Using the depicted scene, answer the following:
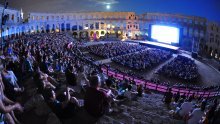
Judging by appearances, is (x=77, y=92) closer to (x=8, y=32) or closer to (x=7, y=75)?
(x=7, y=75)

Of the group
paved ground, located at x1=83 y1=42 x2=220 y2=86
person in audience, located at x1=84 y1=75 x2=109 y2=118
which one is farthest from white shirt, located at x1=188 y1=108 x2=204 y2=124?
paved ground, located at x1=83 y1=42 x2=220 y2=86

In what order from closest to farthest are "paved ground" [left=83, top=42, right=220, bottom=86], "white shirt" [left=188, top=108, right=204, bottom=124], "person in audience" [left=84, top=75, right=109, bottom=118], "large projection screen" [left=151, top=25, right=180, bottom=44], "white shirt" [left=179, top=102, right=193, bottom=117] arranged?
"person in audience" [left=84, top=75, right=109, bottom=118] < "white shirt" [left=188, top=108, right=204, bottom=124] < "white shirt" [left=179, top=102, right=193, bottom=117] < "paved ground" [left=83, top=42, right=220, bottom=86] < "large projection screen" [left=151, top=25, right=180, bottom=44]

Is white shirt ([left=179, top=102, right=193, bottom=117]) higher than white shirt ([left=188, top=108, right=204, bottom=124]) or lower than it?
lower

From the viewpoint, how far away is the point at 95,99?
6559mm

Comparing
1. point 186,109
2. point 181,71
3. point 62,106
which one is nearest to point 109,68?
point 181,71

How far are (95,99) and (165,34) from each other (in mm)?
56580

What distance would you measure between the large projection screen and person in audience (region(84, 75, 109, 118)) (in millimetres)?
52474

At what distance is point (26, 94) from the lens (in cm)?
929

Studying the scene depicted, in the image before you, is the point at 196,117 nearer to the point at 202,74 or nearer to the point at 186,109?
the point at 186,109

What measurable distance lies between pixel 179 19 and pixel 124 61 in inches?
2038

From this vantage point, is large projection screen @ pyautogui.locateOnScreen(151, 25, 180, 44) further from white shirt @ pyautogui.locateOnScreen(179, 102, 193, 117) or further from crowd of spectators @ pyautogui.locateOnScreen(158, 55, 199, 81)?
white shirt @ pyautogui.locateOnScreen(179, 102, 193, 117)

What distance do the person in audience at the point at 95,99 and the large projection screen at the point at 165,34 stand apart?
2066 inches

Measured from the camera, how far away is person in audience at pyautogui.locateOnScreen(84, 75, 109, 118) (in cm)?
631

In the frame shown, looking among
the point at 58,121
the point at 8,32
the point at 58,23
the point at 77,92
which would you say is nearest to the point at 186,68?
Result: the point at 77,92
